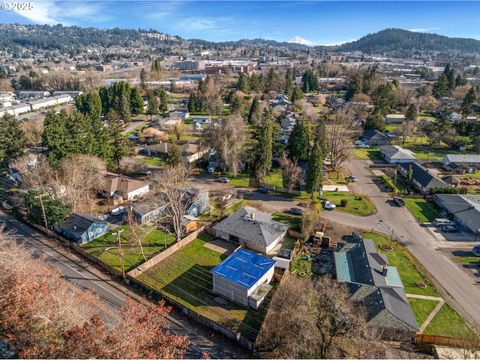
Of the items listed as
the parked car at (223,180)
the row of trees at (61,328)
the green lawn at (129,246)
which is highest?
the row of trees at (61,328)

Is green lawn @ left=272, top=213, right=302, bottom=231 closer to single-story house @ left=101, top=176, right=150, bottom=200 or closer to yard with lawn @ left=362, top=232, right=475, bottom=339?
yard with lawn @ left=362, top=232, right=475, bottom=339

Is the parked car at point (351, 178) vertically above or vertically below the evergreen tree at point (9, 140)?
below

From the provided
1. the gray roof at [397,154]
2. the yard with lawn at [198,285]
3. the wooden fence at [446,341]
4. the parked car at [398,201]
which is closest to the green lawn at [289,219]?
the yard with lawn at [198,285]

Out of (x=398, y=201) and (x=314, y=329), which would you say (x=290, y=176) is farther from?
(x=314, y=329)

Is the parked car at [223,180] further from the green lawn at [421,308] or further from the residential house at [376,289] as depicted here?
the green lawn at [421,308]

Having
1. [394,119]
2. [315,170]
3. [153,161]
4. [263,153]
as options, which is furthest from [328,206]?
[394,119]

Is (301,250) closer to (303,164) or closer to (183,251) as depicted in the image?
(183,251)

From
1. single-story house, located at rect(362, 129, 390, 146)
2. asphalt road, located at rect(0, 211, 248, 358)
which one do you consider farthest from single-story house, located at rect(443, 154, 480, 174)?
asphalt road, located at rect(0, 211, 248, 358)
